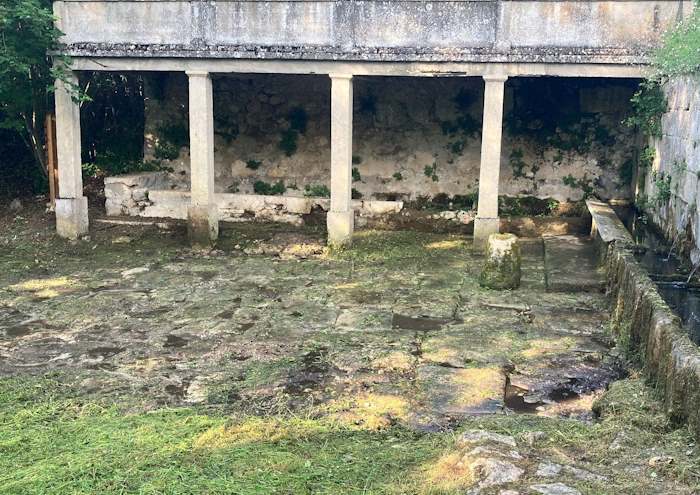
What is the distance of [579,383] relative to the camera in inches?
A: 260

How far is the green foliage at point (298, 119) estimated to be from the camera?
1470 cm

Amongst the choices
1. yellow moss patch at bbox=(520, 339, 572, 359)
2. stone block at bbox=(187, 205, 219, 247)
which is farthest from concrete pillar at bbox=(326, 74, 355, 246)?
yellow moss patch at bbox=(520, 339, 572, 359)

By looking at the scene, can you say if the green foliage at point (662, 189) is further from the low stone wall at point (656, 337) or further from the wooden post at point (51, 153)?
the wooden post at point (51, 153)

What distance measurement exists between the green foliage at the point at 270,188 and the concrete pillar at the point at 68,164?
3.51 m

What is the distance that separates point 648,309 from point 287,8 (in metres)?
7.59

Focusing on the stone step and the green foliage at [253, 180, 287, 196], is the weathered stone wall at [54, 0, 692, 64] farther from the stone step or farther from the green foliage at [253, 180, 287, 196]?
the green foliage at [253, 180, 287, 196]

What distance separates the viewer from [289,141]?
14805mm

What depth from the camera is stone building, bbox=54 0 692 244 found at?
1124 centimetres

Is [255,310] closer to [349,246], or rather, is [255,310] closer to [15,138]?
[349,246]

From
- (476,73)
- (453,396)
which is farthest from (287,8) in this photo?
(453,396)

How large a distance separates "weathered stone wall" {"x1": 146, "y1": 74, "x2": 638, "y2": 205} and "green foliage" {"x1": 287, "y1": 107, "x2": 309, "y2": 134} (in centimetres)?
2

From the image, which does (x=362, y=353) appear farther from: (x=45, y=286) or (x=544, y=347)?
(x=45, y=286)

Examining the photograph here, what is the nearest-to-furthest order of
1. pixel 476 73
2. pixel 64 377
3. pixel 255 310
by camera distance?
1. pixel 64 377
2. pixel 255 310
3. pixel 476 73

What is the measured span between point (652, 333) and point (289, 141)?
388 inches
